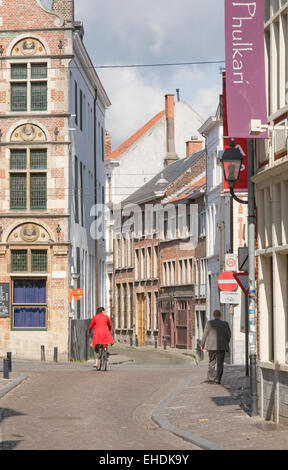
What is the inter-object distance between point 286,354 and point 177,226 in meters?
49.0

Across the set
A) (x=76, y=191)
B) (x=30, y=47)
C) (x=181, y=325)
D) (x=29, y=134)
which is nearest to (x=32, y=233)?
(x=76, y=191)

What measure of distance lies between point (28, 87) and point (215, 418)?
2647 centimetres

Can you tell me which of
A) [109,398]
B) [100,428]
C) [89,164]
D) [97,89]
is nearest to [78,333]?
[89,164]

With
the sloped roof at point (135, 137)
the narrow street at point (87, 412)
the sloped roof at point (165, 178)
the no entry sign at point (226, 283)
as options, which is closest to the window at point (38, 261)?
the narrow street at point (87, 412)

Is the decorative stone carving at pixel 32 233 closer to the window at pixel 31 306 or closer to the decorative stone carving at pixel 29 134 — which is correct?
the window at pixel 31 306

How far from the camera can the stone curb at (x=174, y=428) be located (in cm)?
1234

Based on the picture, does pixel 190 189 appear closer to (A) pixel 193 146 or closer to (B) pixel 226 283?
(A) pixel 193 146

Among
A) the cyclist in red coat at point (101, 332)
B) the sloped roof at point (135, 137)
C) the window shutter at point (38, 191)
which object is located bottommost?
the cyclist in red coat at point (101, 332)

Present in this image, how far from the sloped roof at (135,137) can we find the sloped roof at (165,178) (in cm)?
432

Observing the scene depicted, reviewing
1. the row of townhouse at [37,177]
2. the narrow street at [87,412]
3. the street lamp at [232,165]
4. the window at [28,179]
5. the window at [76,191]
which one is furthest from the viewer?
the window at [76,191]

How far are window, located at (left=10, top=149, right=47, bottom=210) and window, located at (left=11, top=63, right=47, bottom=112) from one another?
1735 mm

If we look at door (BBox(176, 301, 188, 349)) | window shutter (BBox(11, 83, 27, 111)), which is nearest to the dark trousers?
window shutter (BBox(11, 83, 27, 111))

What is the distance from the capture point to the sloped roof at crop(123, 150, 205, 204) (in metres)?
67.6
